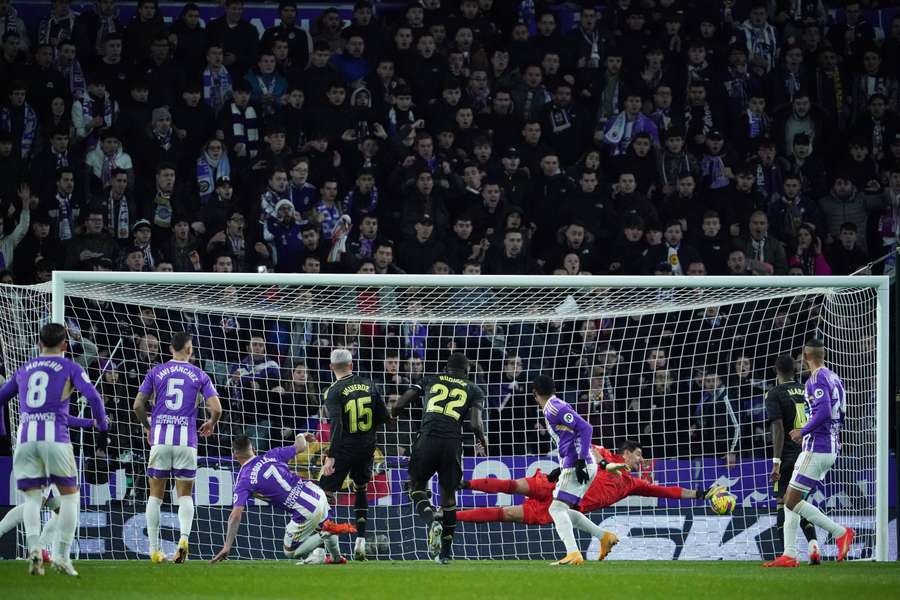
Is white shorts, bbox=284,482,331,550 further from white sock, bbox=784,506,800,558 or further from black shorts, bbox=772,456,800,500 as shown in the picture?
black shorts, bbox=772,456,800,500

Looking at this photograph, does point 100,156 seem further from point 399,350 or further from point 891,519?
point 891,519

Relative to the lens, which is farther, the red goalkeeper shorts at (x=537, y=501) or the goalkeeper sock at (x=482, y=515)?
the goalkeeper sock at (x=482, y=515)

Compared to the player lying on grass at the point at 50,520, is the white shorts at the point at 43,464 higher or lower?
higher

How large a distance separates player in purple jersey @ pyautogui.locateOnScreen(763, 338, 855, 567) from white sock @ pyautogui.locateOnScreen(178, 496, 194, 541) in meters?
4.63

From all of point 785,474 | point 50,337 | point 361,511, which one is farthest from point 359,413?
point 785,474

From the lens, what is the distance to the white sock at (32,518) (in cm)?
926

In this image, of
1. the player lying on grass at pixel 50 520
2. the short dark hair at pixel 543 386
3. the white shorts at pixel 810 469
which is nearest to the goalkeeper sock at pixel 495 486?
the short dark hair at pixel 543 386

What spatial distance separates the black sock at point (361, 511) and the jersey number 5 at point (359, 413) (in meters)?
0.60

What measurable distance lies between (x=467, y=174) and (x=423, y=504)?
16.9ft

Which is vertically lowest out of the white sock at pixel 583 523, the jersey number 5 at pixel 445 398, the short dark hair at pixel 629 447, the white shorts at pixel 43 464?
the white sock at pixel 583 523

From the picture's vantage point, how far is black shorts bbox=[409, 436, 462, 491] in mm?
11727

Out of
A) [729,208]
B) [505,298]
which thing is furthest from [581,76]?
[505,298]

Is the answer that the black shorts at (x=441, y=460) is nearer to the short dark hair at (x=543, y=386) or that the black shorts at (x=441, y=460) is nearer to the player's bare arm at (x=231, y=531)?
the short dark hair at (x=543, y=386)

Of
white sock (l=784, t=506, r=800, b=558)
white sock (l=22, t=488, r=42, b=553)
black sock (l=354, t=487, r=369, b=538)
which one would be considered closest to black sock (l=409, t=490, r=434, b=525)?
black sock (l=354, t=487, r=369, b=538)
